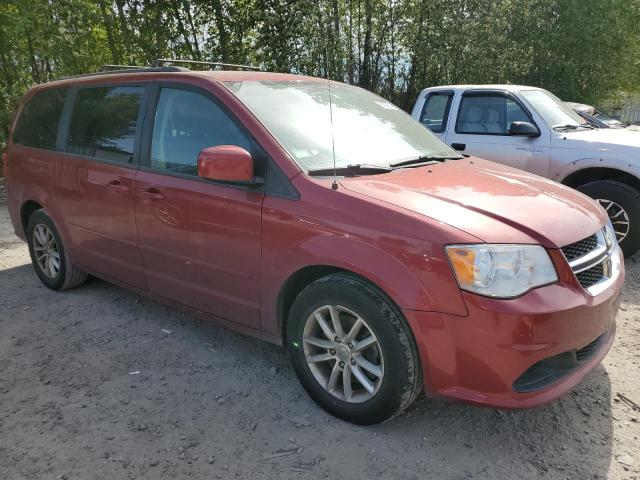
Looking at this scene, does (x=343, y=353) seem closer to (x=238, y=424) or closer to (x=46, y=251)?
(x=238, y=424)

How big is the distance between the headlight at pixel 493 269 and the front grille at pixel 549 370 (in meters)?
0.36

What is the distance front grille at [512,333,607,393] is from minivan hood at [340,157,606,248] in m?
0.53

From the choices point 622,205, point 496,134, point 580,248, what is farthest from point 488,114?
point 580,248

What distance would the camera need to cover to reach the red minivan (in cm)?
236

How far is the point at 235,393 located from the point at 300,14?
9.95m

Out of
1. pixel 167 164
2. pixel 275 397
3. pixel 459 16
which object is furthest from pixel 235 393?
pixel 459 16

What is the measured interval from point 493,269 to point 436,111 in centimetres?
523

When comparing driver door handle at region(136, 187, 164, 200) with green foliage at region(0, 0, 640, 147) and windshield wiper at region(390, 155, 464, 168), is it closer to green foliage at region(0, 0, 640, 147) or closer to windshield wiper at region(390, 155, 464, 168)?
windshield wiper at region(390, 155, 464, 168)

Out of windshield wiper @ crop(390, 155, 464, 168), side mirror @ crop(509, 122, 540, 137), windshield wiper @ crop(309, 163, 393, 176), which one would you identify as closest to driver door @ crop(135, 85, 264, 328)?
windshield wiper @ crop(309, 163, 393, 176)

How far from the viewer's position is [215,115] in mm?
3238

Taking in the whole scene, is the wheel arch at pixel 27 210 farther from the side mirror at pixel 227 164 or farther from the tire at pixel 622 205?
the tire at pixel 622 205

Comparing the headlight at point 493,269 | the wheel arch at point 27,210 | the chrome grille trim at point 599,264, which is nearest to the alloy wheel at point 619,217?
→ the chrome grille trim at point 599,264

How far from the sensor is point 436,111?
7152 mm

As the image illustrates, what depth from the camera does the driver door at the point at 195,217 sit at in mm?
3078
